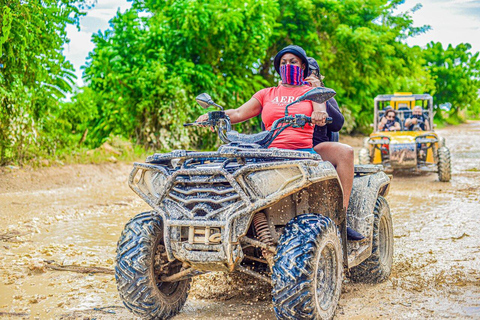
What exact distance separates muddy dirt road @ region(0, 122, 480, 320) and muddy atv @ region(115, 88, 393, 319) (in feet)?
1.61

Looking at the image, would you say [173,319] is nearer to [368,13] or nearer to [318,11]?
[318,11]

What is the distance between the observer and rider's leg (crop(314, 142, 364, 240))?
4004 millimetres

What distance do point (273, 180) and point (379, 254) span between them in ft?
5.81

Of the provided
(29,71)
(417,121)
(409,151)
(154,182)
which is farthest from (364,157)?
(154,182)

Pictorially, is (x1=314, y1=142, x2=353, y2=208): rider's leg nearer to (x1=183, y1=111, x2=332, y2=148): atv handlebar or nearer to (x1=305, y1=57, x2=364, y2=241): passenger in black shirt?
(x1=305, y1=57, x2=364, y2=241): passenger in black shirt

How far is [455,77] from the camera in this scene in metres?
55.8

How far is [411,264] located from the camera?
17.1 feet

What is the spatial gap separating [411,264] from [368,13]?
61.8 feet

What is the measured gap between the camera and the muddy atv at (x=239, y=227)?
3.13 m

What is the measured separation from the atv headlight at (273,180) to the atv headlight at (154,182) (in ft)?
1.98

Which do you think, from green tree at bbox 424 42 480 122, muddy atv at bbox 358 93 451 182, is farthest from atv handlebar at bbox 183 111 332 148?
green tree at bbox 424 42 480 122

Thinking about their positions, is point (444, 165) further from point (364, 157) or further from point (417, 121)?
point (417, 121)

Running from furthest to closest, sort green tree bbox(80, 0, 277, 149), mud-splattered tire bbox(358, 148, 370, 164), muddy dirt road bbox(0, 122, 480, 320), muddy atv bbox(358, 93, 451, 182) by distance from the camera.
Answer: green tree bbox(80, 0, 277, 149) < mud-splattered tire bbox(358, 148, 370, 164) < muddy atv bbox(358, 93, 451, 182) < muddy dirt road bbox(0, 122, 480, 320)

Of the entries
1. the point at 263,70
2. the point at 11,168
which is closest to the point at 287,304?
the point at 11,168
